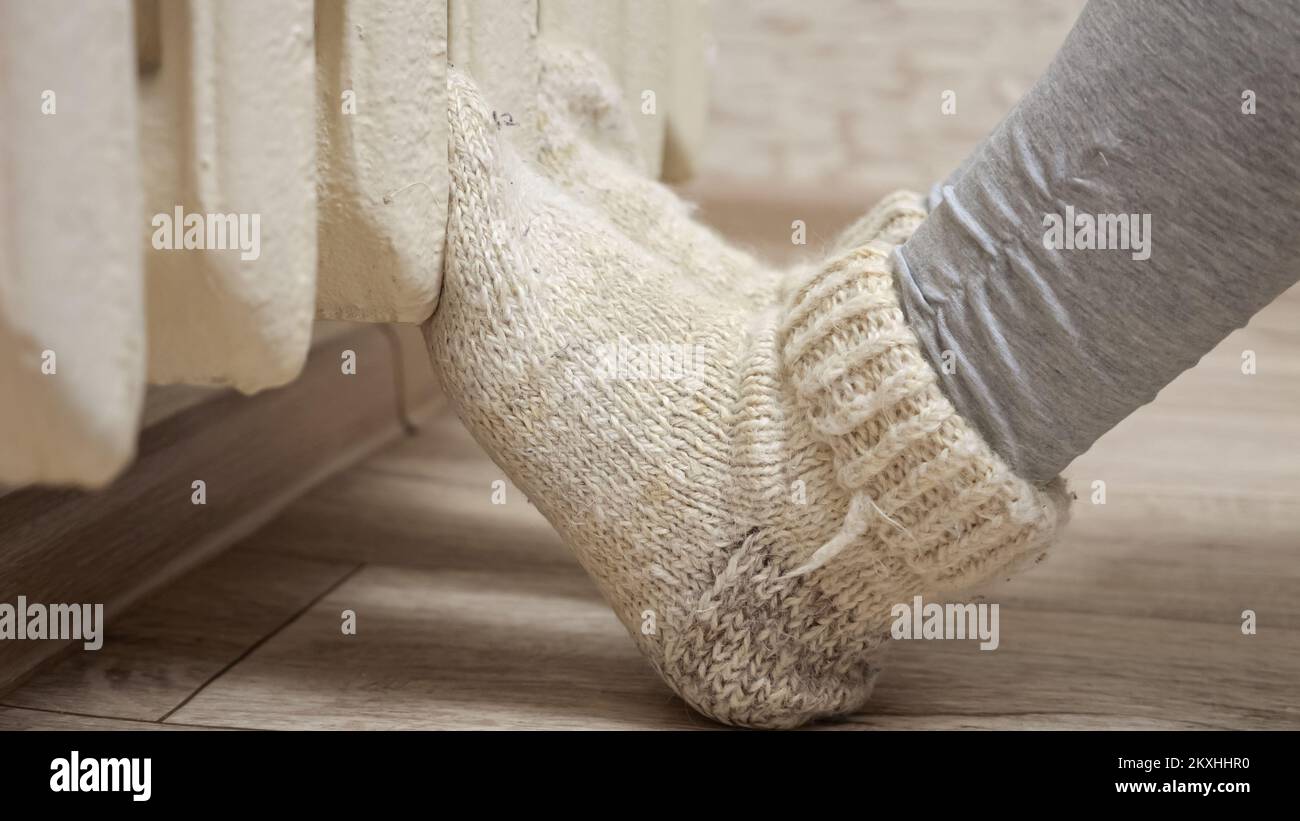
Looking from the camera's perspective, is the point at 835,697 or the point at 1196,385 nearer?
the point at 835,697

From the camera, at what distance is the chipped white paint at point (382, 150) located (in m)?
0.45

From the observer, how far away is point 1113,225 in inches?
16.5

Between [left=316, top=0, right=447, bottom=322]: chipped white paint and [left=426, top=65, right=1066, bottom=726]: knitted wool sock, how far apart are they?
0.02m

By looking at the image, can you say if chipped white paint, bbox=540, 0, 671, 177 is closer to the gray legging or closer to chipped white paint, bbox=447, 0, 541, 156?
chipped white paint, bbox=447, 0, 541, 156

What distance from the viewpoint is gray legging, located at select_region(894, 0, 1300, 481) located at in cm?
40

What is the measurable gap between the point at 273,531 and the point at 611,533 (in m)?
0.36

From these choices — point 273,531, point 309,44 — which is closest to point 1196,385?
point 273,531

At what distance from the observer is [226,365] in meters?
0.41

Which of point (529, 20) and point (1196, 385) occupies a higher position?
point (529, 20)

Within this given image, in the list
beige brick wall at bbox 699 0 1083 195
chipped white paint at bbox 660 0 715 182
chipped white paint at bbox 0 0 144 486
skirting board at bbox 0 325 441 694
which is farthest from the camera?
beige brick wall at bbox 699 0 1083 195

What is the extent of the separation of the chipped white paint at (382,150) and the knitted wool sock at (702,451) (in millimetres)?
19

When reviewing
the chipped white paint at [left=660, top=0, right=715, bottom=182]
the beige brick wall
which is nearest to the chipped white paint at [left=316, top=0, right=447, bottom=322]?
the chipped white paint at [left=660, top=0, right=715, bottom=182]

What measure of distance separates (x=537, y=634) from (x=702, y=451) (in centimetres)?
18

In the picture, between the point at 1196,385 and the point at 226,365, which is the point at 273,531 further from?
the point at 1196,385
